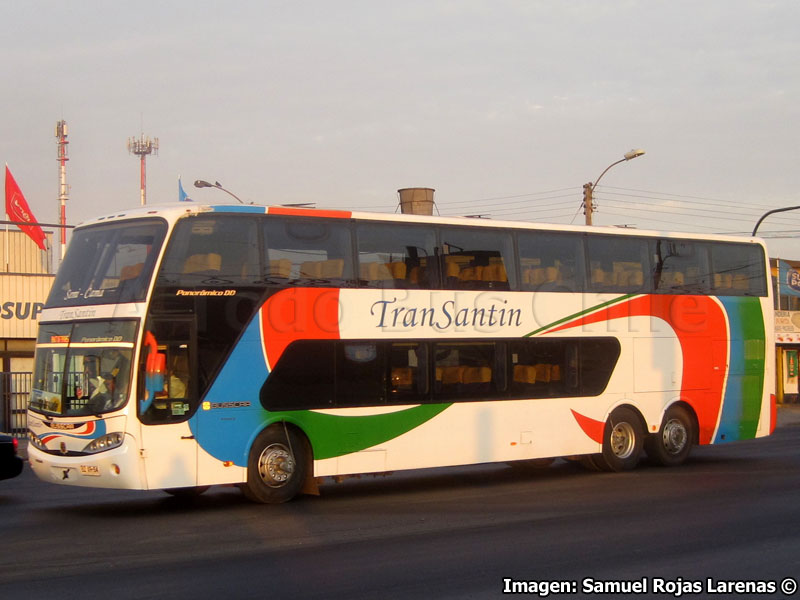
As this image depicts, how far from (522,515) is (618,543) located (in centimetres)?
227

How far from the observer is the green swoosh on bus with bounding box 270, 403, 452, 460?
46.5ft

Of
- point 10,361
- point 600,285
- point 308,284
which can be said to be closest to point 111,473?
point 308,284


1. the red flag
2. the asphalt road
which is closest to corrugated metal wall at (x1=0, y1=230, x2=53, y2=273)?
the red flag

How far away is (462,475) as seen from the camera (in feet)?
59.8

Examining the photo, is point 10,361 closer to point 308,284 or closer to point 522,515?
point 308,284

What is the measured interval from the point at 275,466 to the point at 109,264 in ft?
11.1

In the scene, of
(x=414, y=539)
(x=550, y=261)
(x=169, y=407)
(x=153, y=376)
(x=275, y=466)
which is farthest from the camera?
(x=550, y=261)

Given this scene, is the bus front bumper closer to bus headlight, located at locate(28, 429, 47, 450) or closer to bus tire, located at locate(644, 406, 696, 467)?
bus headlight, located at locate(28, 429, 47, 450)

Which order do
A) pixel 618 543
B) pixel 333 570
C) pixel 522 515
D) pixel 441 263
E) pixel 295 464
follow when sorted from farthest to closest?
pixel 441 263 < pixel 295 464 < pixel 522 515 < pixel 618 543 < pixel 333 570

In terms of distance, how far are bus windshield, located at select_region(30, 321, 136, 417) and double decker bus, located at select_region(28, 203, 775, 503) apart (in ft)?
0.08

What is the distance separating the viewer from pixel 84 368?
520 inches

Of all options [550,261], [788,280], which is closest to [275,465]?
[550,261]

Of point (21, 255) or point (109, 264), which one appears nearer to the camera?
point (109, 264)

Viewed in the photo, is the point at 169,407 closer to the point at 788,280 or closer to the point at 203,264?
the point at 203,264
